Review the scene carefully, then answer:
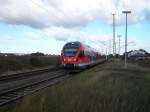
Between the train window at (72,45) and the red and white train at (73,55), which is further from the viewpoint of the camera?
the train window at (72,45)

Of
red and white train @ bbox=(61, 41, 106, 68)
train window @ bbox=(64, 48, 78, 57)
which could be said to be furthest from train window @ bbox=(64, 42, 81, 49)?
train window @ bbox=(64, 48, 78, 57)

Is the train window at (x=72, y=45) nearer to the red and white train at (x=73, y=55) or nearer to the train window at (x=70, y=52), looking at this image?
the red and white train at (x=73, y=55)

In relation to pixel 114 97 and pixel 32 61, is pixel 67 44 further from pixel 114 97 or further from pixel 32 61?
pixel 114 97

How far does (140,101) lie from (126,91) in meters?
1.84

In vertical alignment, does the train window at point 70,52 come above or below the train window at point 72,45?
below

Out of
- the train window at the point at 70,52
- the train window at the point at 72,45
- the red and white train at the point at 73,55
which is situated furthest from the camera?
the train window at the point at 72,45

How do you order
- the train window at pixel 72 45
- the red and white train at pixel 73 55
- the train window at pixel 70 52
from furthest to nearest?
1. the train window at pixel 72 45
2. the train window at pixel 70 52
3. the red and white train at pixel 73 55

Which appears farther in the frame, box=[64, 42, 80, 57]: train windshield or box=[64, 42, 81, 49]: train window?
box=[64, 42, 81, 49]: train window

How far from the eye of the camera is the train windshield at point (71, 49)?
33134mm

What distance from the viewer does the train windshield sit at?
33.1 meters

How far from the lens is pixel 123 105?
11000 mm

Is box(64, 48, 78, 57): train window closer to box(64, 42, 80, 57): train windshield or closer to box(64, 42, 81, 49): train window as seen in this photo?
box(64, 42, 80, 57): train windshield

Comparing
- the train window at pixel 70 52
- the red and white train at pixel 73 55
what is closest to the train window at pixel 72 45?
the red and white train at pixel 73 55

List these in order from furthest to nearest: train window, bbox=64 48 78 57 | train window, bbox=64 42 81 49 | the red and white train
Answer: train window, bbox=64 42 81 49 < train window, bbox=64 48 78 57 < the red and white train
